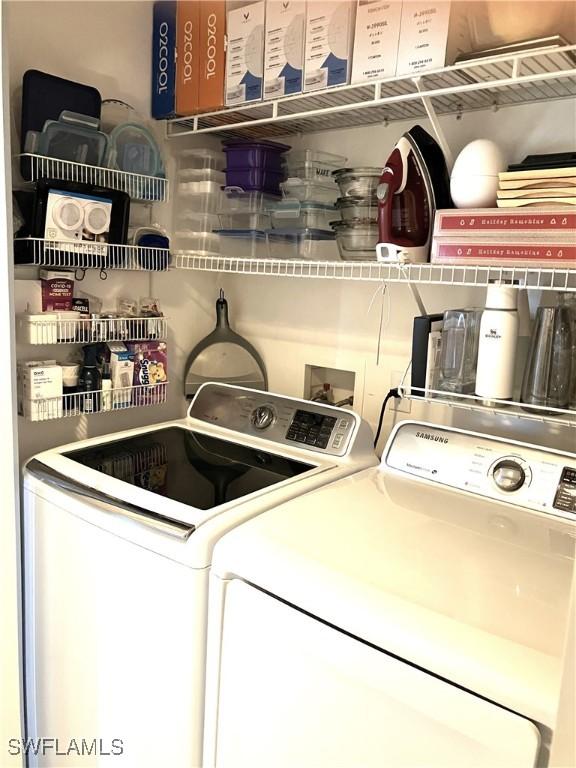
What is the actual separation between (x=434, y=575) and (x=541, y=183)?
78cm

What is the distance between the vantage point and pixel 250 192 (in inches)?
71.2

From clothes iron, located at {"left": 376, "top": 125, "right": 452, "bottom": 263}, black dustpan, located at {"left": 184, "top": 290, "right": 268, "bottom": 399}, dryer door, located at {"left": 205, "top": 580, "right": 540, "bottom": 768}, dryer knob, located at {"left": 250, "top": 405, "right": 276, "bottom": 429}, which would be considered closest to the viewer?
dryer door, located at {"left": 205, "top": 580, "right": 540, "bottom": 768}

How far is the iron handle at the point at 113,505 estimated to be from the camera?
120cm

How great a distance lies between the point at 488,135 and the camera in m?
1.54

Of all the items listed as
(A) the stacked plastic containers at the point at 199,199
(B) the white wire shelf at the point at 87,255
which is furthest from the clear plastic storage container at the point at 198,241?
(B) the white wire shelf at the point at 87,255

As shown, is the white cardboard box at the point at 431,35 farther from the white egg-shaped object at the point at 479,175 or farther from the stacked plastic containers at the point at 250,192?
the stacked plastic containers at the point at 250,192

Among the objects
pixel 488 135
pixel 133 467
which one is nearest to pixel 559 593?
pixel 133 467

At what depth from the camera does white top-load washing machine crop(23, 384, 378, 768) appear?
3.91 feet

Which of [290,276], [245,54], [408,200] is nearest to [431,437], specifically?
[408,200]

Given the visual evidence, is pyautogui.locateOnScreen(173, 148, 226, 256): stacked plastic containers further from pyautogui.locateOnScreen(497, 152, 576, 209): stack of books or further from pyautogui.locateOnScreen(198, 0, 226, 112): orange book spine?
pyautogui.locateOnScreen(497, 152, 576, 209): stack of books

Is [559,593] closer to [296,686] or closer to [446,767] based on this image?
[446,767]

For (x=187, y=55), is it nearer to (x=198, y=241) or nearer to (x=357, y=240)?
(x=198, y=241)

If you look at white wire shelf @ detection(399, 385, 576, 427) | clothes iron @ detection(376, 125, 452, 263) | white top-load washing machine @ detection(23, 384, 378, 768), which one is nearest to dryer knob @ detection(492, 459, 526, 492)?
white wire shelf @ detection(399, 385, 576, 427)

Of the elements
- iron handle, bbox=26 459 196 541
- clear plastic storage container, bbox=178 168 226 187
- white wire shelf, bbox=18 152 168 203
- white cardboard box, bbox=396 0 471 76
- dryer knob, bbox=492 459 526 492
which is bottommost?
iron handle, bbox=26 459 196 541
